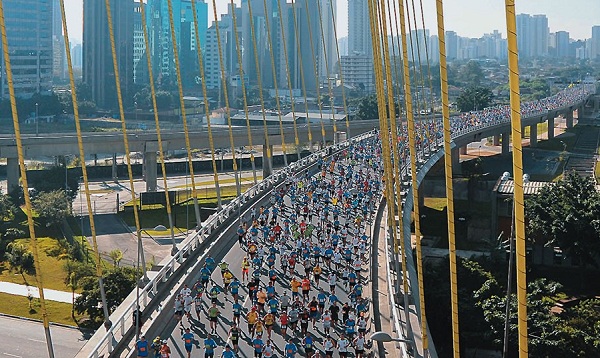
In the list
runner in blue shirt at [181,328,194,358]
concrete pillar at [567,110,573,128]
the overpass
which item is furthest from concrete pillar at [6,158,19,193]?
concrete pillar at [567,110,573,128]

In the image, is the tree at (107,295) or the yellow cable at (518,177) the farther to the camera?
the tree at (107,295)

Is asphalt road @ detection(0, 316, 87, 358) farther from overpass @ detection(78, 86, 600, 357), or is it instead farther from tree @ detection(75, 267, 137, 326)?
overpass @ detection(78, 86, 600, 357)

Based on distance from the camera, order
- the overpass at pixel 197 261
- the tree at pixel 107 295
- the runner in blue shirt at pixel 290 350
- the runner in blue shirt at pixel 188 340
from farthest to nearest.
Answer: the tree at pixel 107 295 < the overpass at pixel 197 261 < the runner in blue shirt at pixel 188 340 < the runner in blue shirt at pixel 290 350

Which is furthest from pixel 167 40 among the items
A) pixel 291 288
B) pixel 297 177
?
pixel 291 288

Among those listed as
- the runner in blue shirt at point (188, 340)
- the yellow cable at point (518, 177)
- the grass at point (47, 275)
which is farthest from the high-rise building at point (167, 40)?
the yellow cable at point (518, 177)

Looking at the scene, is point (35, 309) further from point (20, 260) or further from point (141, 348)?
point (141, 348)

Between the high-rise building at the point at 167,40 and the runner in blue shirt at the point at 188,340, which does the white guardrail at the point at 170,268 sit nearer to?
the runner in blue shirt at the point at 188,340
